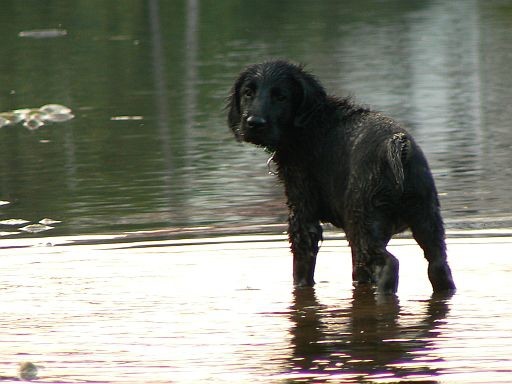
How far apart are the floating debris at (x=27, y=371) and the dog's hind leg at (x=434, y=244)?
236 cm

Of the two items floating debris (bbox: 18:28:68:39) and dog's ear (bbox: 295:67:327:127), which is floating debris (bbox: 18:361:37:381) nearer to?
dog's ear (bbox: 295:67:327:127)

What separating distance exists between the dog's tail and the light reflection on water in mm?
694

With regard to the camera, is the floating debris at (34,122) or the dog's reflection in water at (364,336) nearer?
the dog's reflection in water at (364,336)

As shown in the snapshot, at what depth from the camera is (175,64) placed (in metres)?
24.7

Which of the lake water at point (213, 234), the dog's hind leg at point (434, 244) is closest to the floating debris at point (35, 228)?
the lake water at point (213, 234)

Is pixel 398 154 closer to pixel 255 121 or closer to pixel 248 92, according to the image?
pixel 255 121

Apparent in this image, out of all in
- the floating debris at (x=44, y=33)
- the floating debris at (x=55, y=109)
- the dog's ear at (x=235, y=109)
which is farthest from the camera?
the floating debris at (x=44, y=33)

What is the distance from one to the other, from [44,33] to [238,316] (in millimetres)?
25621

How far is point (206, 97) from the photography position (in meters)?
19.8

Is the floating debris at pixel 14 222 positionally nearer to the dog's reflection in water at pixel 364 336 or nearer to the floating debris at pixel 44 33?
the dog's reflection in water at pixel 364 336

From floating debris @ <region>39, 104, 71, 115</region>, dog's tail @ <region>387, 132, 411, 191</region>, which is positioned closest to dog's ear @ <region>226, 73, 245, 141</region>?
dog's tail @ <region>387, 132, 411, 191</region>

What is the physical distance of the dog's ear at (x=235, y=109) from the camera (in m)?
8.77

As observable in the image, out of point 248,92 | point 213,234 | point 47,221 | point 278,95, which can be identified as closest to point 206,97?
point 47,221

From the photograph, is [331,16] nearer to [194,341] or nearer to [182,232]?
[182,232]
